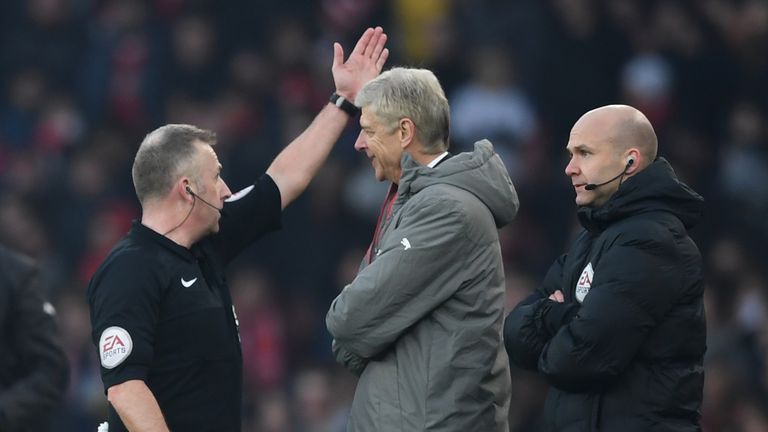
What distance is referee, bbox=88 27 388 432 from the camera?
4512 mm

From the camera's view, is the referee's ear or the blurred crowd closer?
the referee's ear

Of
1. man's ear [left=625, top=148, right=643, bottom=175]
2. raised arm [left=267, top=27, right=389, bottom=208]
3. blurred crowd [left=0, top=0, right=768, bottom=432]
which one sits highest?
Result: raised arm [left=267, top=27, right=389, bottom=208]

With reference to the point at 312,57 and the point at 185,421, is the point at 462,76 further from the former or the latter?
the point at 185,421

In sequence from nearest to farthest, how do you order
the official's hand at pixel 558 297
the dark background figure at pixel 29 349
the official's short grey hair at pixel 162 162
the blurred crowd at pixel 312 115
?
the official's hand at pixel 558 297
the official's short grey hair at pixel 162 162
the dark background figure at pixel 29 349
the blurred crowd at pixel 312 115

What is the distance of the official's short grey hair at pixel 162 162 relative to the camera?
187 inches

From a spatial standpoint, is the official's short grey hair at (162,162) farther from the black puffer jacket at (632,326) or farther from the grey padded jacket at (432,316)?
the black puffer jacket at (632,326)

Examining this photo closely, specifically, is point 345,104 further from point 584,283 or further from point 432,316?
point 584,283

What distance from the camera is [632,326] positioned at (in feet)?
14.1

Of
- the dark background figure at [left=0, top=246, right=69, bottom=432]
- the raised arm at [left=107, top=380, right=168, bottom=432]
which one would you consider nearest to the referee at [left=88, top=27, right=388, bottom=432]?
the raised arm at [left=107, top=380, right=168, bottom=432]

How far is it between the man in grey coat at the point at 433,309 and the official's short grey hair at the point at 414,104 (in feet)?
0.03

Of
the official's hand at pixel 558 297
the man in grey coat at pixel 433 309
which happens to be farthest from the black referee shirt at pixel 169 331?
the official's hand at pixel 558 297

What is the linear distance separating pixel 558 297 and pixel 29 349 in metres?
1.98

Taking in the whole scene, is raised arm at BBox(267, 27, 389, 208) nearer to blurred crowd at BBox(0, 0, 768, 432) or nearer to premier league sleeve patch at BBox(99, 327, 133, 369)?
premier league sleeve patch at BBox(99, 327, 133, 369)

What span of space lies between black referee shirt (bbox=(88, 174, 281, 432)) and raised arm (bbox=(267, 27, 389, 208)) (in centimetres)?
59
